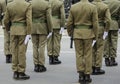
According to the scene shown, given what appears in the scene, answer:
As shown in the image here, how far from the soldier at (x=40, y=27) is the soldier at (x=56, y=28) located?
44.4 inches

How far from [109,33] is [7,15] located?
3116 mm

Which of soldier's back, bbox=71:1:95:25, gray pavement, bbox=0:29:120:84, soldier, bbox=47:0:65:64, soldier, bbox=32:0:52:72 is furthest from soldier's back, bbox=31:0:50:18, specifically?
soldier's back, bbox=71:1:95:25

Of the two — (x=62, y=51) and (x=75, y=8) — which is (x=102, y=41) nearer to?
(x=75, y=8)

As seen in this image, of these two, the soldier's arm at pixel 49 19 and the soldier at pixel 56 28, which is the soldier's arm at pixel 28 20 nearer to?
the soldier's arm at pixel 49 19

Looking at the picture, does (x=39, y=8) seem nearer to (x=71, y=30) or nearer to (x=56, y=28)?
(x=56, y=28)

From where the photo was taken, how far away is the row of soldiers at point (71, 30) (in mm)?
10750

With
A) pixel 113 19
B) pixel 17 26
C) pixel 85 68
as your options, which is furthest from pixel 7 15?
pixel 113 19

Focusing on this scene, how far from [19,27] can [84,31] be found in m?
1.50

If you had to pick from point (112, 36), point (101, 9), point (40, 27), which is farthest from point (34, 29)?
point (112, 36)

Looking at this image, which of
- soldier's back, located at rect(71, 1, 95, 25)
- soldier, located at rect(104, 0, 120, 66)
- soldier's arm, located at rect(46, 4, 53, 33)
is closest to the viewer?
soldier's back, located at rect(71, 1, 95, 25)

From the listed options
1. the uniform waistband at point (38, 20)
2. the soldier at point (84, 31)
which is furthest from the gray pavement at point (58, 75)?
the uniform waistband at point (38, 20)

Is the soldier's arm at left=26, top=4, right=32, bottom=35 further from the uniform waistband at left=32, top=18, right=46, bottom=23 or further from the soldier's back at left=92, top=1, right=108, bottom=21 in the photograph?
the soldier's back at left=92, top=1, right=108, bottom=21

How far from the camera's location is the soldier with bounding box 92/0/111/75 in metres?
11.8

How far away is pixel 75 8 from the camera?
422 inches
